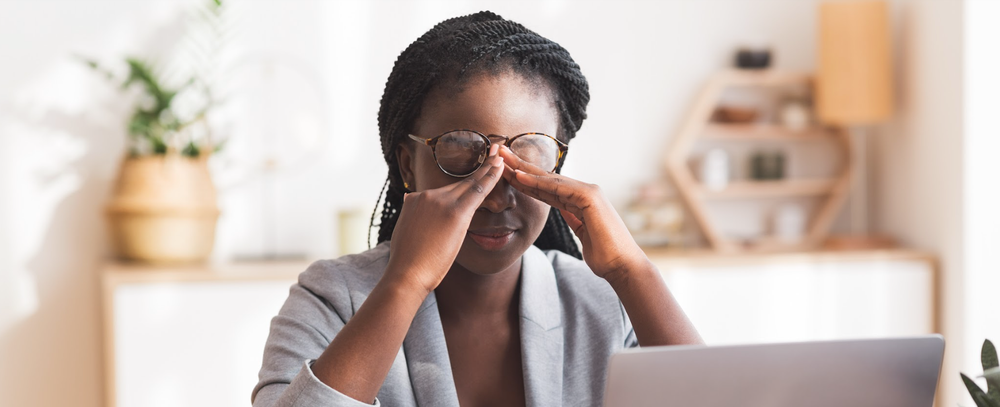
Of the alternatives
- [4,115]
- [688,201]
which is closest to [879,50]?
[688,201]

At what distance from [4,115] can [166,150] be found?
489 mm

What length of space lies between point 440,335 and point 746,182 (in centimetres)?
202

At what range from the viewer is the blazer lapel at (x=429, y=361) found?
122 cm

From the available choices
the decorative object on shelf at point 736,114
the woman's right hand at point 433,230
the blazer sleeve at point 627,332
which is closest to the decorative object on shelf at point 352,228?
the decorative object on shelf at point 736,114

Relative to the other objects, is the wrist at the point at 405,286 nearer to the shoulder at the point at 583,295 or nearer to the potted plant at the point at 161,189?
the shoulder at the point at 583,295

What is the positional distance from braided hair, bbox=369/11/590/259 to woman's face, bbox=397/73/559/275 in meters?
0.02

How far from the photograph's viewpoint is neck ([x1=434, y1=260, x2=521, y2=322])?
132 cm

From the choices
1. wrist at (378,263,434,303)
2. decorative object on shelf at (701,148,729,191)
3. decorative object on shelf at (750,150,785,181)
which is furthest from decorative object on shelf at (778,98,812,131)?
wrist at (378,263,434,303)

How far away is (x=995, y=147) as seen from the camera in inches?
100

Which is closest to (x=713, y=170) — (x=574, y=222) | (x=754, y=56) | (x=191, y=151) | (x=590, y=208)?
(x=754, y=56)

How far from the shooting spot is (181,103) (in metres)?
2.59

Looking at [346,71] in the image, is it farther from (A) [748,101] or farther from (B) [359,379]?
(B) [359,379]

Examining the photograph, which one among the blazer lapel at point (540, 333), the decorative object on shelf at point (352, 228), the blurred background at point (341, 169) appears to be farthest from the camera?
the decorative object on shelf at point (352, 228)

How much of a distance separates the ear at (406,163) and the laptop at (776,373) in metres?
0.59
